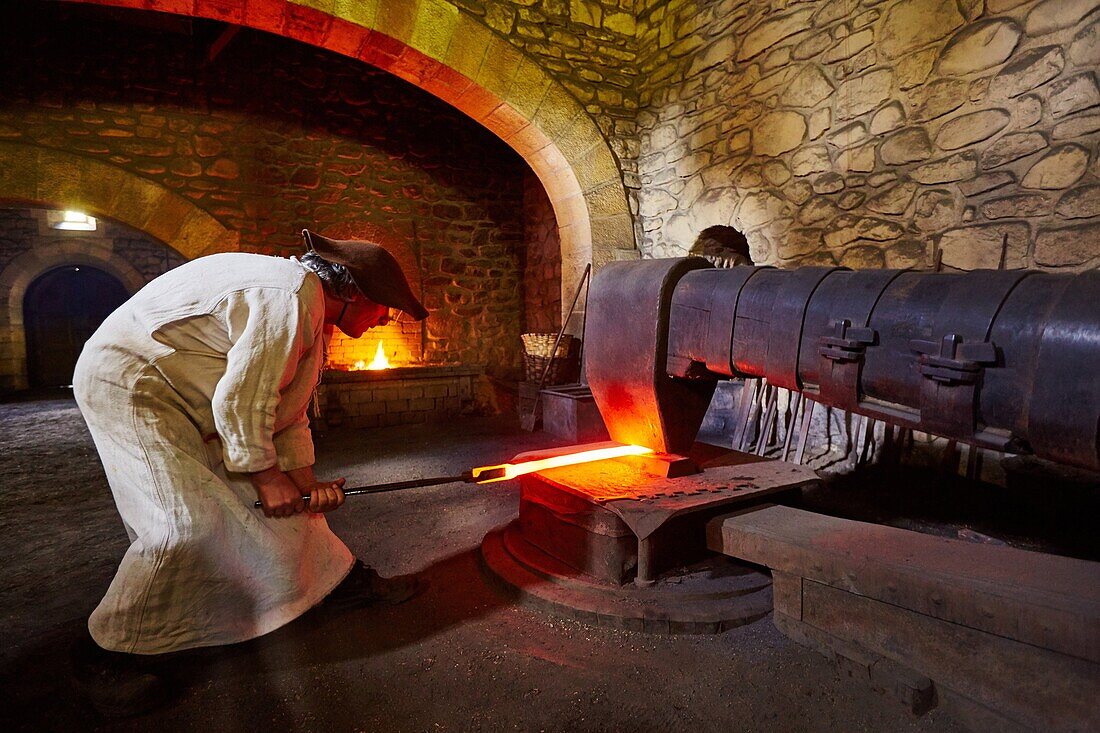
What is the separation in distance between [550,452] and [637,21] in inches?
179

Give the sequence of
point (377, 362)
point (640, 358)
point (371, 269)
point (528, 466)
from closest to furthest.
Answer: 1. point (371, 269)
2. point (640, 358)
3. point (528, 466)
4. point (377, 362)

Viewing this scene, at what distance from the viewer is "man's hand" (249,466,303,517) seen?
5.81 feet

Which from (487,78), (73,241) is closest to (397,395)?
(487,78)

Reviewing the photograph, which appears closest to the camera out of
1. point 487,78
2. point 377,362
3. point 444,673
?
point 444,673

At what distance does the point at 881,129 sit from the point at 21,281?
45.7 ft

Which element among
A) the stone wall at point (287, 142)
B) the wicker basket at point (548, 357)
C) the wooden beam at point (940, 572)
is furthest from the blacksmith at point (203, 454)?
the stone wall at point (287, 142)

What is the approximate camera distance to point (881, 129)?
3.29m

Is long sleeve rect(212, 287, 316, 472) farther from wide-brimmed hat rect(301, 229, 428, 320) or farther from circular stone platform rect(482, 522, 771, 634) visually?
circular stone platform rect(482, 522, 771, 634)

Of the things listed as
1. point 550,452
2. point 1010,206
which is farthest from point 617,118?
point 550,452

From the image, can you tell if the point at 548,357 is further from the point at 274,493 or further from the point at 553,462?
the point at 274,493

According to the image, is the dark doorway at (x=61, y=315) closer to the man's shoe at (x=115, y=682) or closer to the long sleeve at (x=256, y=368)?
the man's shoe at (x=115, y=682)

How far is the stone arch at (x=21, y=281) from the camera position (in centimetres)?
1008

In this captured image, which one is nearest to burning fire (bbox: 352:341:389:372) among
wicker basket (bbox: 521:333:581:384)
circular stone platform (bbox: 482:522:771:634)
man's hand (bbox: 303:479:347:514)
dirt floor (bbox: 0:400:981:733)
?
wicker basket (bbox: 521:333:581:384)

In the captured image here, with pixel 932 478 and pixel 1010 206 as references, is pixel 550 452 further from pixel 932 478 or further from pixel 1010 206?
pixel 1010 206
